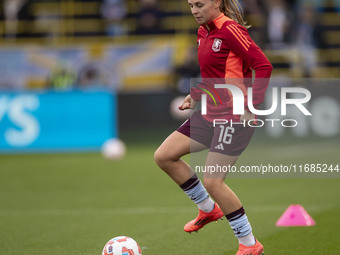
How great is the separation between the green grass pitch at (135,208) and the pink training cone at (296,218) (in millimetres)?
102

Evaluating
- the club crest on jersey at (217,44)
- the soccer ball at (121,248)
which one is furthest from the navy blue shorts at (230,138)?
the soccer ball at (121,248)

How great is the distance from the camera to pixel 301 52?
17703 millimetres

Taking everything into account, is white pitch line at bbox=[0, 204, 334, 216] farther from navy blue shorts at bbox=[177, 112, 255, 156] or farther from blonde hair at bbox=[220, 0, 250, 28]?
blonde hair at bbox=[220, 0, 250, 28]

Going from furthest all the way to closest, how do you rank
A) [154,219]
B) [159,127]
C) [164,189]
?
1. [159,127]
2. [164,189]
3. [154,219]

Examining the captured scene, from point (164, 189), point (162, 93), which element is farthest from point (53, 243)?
Answer: point (162, 93)

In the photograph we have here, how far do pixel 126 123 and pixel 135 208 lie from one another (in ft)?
23.7

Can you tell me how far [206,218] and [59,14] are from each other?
14388 mm

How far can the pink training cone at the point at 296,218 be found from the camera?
712cm

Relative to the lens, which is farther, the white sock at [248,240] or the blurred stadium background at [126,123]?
the blurred stadium background at [126,123]

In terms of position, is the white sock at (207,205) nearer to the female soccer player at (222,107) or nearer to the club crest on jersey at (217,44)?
the female soccer player at (222,107)

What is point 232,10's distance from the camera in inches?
224

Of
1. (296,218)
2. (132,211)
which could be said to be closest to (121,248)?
(296,218)

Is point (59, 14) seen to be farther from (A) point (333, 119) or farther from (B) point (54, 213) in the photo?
(B) point (54, 213)

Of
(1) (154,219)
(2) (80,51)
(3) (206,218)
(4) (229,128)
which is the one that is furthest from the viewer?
(2) (80,51)
